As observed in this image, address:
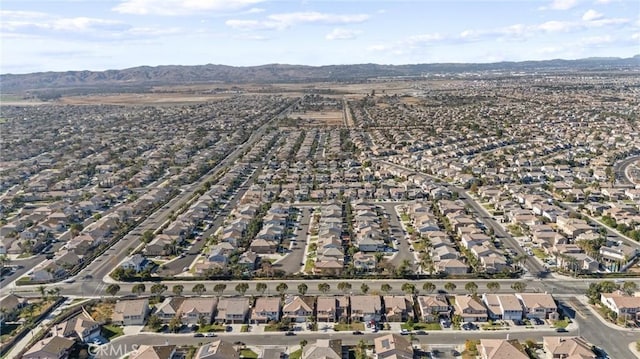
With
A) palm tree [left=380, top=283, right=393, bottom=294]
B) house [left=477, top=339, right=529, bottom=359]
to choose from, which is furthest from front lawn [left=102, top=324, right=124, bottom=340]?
house [left=477, top=339, right=529, bottom=359]

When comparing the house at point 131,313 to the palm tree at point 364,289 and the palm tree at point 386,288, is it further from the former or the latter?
the palm tree at point 386,288

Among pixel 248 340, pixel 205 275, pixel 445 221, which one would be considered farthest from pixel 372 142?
pixel 248 340

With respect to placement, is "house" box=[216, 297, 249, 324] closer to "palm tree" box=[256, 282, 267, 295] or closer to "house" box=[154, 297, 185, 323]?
"palm tree" box=[256, 282, 267, 295]

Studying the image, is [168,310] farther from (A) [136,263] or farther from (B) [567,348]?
(B) [567,348]

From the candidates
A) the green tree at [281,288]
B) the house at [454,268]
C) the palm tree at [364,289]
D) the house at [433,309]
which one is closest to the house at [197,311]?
the green tree at [281,288]

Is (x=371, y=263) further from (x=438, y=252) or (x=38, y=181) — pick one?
(x=38, y=181)

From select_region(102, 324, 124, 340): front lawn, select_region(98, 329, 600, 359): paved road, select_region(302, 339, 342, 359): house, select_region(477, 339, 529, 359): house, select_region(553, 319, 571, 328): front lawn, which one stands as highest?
select_region(302, 339, 342, 359): house
